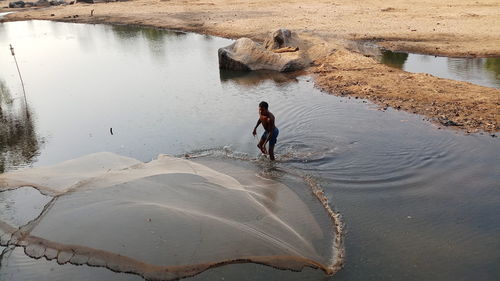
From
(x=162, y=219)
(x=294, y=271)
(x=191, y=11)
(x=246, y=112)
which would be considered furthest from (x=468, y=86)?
(x=191, y=11)

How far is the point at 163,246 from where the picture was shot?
198 inches

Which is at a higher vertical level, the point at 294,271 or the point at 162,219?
the point at 162,219

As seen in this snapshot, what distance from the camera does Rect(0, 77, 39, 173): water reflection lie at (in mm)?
9164

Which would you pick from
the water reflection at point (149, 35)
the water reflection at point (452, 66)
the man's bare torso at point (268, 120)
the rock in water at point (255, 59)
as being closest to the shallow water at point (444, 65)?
the water reflection at point (452, 66)

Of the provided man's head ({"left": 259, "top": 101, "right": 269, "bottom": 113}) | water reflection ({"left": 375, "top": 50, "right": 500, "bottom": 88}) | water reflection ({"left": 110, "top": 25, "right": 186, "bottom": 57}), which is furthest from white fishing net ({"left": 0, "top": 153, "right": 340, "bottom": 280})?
water reflection ({"left": 110, "top": 25, "right": 186, "bottom": 57})

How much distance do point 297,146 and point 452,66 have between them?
10187mm

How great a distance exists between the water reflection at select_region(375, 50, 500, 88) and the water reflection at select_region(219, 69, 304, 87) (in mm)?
4593

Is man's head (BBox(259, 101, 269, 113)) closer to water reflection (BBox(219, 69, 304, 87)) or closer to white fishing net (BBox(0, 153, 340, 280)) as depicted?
white fishing net (BBox(0, 153, 340, 280))

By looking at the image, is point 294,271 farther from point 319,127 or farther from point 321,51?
point 321,51

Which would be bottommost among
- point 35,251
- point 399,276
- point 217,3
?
point 399,276

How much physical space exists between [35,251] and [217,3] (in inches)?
1221

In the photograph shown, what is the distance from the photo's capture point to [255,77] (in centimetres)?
1571

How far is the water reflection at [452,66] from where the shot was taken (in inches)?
557

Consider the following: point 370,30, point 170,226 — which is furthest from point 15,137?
point 370,30
